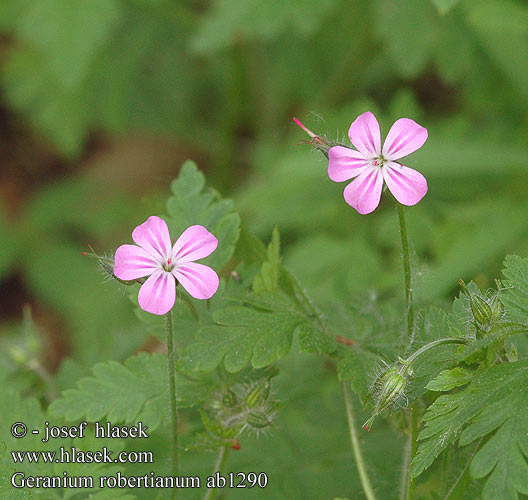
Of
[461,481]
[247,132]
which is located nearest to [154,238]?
[461,481]

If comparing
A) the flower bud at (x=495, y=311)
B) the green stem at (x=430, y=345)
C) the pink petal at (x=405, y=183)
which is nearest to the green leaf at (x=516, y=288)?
the flower bud at (x=495, y=311)

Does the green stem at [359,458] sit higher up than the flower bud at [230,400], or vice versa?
the flower bud at [230,400]

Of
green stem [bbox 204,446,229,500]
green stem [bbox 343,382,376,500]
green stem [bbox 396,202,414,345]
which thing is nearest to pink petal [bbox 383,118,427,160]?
green stem [bbox 396,202,414,345]

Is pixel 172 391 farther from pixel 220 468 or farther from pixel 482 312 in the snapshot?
pixel 482 312

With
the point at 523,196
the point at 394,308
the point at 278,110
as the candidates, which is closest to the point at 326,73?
the point at 278,110

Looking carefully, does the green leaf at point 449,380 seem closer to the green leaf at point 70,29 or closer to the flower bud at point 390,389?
the flower bud at point 390,389
